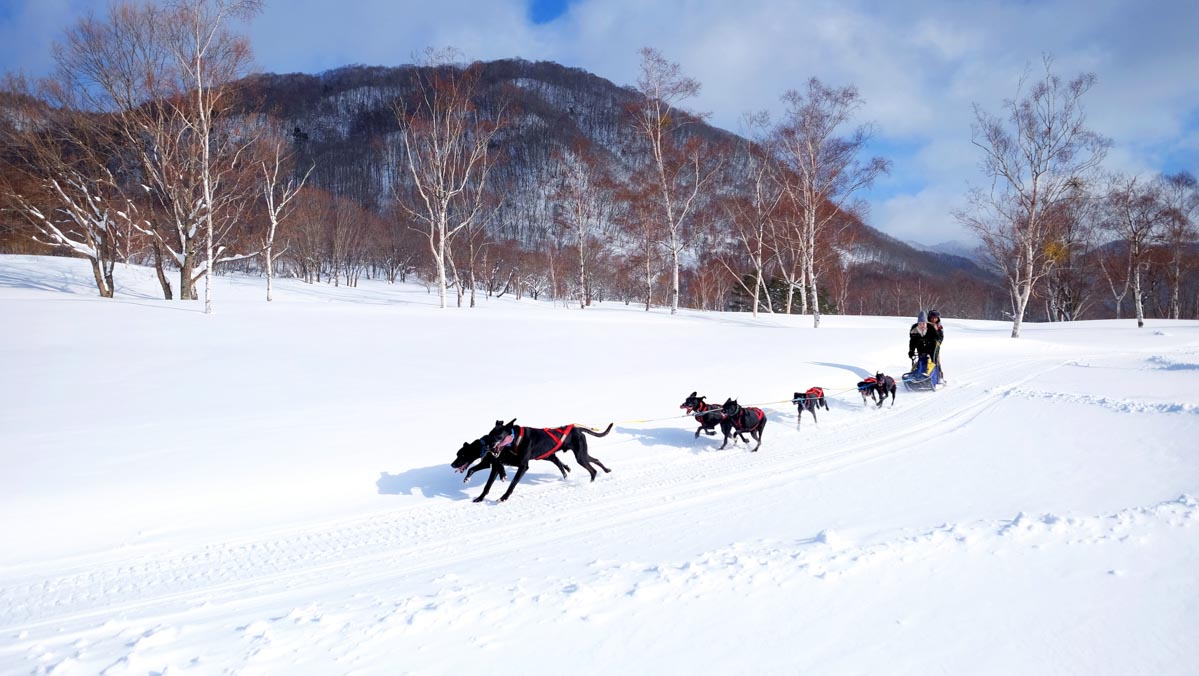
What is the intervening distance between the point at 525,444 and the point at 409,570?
1.97 metres

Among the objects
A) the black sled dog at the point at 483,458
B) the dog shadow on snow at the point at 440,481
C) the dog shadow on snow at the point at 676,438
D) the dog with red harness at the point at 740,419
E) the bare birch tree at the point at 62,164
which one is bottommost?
the dog shadow on snow at the point at 440,481

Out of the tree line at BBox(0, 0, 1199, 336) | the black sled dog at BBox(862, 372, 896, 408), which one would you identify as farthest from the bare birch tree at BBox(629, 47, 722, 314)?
the black sled dog at BBox(862, 372, 896, 408)

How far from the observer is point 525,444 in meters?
6.09

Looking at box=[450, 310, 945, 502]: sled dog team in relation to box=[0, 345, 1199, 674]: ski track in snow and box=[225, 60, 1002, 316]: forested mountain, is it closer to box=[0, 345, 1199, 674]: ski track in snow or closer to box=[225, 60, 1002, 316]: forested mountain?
box=[0, 345, 1199, 674]: ski track in snow

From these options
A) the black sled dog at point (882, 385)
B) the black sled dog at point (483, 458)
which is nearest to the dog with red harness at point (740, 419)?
the black sled dog at point (483, 458)

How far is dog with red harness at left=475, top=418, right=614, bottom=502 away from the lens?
5938mm

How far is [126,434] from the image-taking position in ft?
23.7

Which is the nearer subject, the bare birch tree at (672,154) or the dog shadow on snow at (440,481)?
the dog shadow on snow at (440,481)

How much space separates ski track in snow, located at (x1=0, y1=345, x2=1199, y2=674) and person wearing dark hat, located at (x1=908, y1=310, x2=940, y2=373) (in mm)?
7184

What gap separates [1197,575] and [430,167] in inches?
977

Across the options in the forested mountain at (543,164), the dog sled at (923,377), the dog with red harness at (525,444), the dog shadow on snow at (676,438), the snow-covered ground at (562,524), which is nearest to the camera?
the snow-covered ground at (562,524)

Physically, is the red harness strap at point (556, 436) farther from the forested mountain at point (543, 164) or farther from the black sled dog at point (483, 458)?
the forested mountain at point (543, 164)

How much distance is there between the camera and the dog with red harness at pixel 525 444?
5938mm

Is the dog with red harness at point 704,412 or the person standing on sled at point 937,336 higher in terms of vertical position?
the person standing on sled at point 937,336
